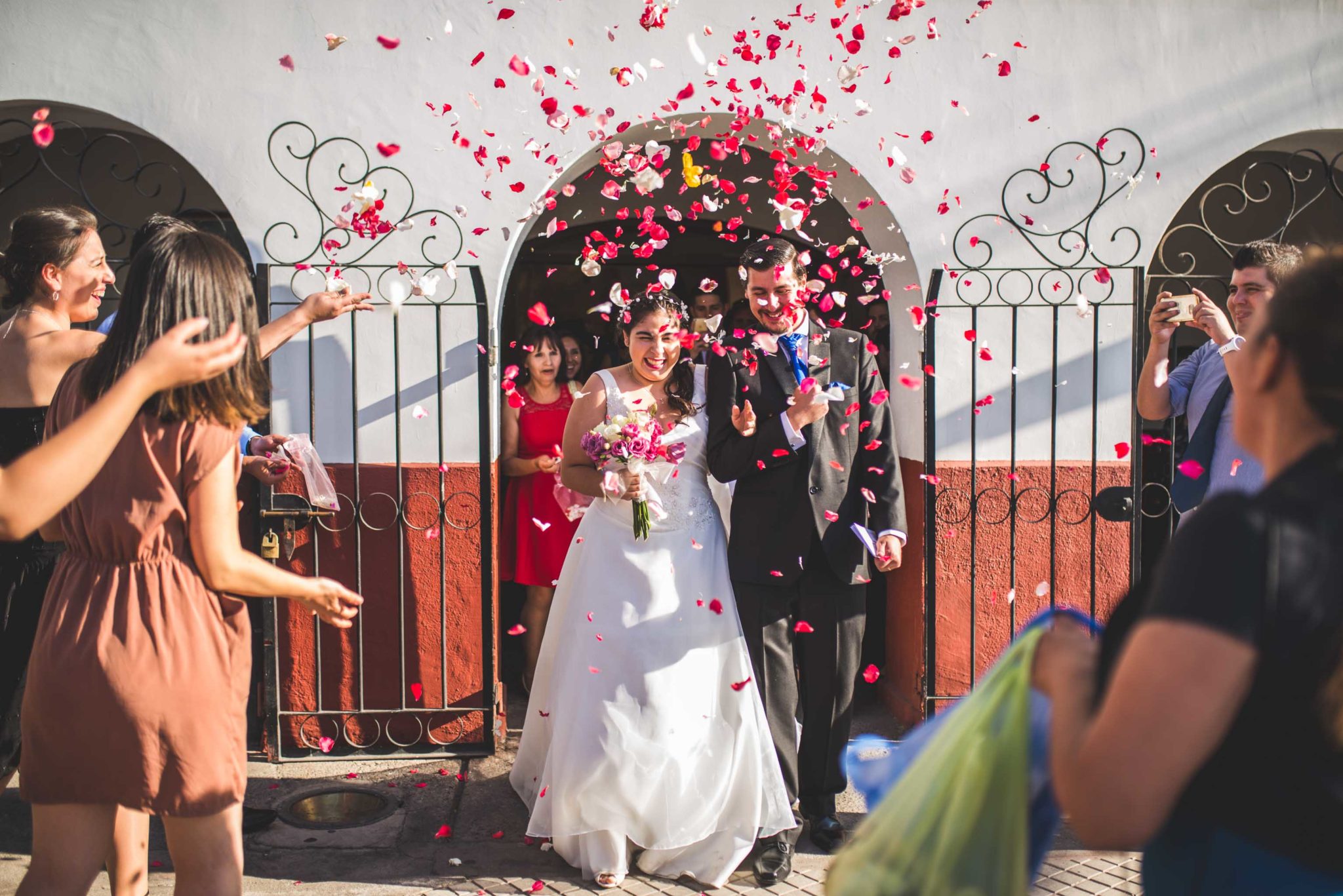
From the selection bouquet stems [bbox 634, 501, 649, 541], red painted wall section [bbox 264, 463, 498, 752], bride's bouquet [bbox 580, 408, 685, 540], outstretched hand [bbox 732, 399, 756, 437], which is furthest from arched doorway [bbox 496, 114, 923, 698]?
bouquet stems [bbox 634, 501, 649, 541]

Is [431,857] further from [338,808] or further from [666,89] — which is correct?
[666,89]

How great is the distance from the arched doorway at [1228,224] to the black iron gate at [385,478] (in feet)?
10.5

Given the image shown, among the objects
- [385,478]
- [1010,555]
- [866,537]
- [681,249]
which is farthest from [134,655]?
[681,249]

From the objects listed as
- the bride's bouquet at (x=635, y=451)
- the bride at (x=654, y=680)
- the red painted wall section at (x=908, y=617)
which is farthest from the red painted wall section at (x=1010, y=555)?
the bride's bouquet at (x=635, y=451)

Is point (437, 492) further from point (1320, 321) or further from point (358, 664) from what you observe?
point (1320, 321)

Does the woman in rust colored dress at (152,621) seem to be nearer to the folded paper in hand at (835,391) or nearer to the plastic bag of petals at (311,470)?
the plastic bag of petals at (311,470)

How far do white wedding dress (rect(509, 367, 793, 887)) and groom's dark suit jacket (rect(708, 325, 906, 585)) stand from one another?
14cm

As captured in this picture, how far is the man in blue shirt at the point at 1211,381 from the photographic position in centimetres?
363

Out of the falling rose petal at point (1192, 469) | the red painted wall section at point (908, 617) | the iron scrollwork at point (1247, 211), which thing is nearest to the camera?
the falling rose petal at point (1192, 469)

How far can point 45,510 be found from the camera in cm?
186

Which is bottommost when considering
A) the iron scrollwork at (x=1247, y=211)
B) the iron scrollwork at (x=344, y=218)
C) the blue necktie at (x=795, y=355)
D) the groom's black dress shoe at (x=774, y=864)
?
the groom's black dress shoe at (x=774, y=864)

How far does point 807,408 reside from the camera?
3615 millimetres

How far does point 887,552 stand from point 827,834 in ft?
3.48

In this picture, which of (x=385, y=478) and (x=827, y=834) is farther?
(x=385, y=478)
